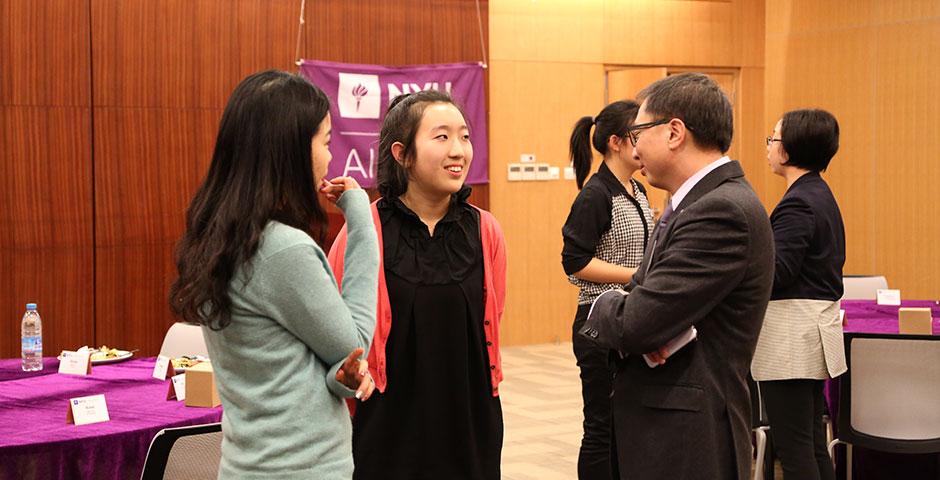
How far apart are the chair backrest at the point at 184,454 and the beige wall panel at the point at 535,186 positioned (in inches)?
256

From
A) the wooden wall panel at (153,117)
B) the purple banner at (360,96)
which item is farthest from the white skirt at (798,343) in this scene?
the wooden wall panel at (153,117)

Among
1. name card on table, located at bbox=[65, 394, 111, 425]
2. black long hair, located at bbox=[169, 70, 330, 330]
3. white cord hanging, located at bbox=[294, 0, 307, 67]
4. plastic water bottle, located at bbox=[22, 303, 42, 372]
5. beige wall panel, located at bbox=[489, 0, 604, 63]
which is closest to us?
black long hair, located at bbox=[169, 70, 330, 330]

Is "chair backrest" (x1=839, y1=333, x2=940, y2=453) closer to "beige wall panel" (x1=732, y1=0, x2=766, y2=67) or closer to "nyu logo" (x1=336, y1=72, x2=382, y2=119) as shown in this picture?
"nyu logo" (x1=336, y1=72, x2=382, y2=119)

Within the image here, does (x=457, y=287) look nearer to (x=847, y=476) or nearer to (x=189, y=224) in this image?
(x=189, y=224)

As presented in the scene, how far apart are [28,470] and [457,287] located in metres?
1.28

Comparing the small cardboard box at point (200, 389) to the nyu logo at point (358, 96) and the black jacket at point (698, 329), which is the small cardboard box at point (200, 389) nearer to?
the black jacket at point (698, 329)

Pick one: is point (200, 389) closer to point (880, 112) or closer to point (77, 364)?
point (77, 364)

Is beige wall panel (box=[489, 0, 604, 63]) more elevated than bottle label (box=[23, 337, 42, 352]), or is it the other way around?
beige wall panel (box=[489, 0, 604, 63])

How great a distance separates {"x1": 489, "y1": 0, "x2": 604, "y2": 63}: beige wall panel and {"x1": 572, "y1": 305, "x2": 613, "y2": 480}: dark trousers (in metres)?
5.63

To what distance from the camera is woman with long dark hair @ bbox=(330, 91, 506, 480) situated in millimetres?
2586

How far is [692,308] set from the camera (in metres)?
2.24

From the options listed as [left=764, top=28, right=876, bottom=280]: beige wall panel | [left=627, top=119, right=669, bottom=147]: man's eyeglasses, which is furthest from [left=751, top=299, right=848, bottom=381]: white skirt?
[left=764, top=28, right=876, bottom=280]: beige wall panel

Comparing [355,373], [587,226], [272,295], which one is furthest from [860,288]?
[272,295]

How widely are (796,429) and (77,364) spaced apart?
260cm
